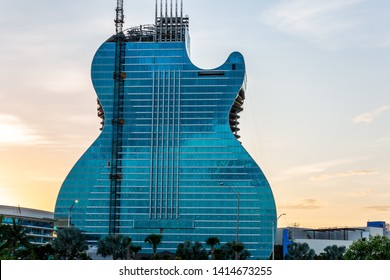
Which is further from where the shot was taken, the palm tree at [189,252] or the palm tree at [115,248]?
the palm tree at [189,252]

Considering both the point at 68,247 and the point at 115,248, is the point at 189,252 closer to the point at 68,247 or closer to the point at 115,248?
the point at 115,248

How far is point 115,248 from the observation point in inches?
5556

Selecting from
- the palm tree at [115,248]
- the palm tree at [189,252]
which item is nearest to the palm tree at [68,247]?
the palm tree at [115,248]

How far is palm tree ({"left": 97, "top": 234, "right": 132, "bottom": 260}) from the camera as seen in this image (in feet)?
460

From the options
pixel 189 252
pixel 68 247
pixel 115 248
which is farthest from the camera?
pixel 189 252

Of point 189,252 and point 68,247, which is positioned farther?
point 189,252

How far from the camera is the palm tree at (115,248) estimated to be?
460 feet

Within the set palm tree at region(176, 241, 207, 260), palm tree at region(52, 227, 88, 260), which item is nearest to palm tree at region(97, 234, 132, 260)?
palm tree at region(52, 227, 88, 260)

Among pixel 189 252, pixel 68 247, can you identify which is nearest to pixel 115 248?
pixel 68 247

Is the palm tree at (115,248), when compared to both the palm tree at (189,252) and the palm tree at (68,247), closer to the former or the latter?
the palm tree at (68,247)
